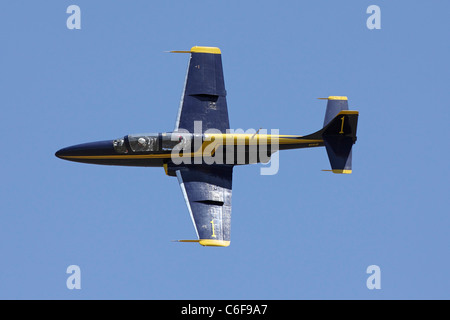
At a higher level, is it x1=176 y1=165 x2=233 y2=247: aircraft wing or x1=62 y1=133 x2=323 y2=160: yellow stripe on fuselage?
x1=62 y1=133 x2=323 y2=160: yellow stripe on fuselage

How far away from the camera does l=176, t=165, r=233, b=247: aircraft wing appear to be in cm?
3534

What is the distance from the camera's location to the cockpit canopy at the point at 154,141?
36969mm

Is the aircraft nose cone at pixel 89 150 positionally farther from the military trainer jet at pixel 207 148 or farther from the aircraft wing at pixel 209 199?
the aircraft wing at pixel 209 199

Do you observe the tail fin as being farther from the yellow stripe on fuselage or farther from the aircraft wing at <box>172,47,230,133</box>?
the aircraft wing at <box>172,47,230,133</box>

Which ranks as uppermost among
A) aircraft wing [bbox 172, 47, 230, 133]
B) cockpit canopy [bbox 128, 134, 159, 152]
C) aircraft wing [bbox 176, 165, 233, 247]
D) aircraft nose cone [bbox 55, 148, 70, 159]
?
aircraft wing [bbox 172, 47, 230, 133]

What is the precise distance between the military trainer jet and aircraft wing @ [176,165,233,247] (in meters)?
0.04

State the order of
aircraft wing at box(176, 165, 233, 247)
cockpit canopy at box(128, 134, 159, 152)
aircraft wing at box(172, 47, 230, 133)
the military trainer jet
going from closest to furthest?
aircraft wing at box(176, 165, 233, 247), the military trainer jet, cockpit canopy at box(128, 134, 159, 152), aircraft wing at box(172, 47, 230, 133)

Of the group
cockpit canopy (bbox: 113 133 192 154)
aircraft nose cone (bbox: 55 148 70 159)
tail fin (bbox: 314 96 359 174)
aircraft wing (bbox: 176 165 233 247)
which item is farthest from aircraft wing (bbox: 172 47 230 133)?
aircraft nose cone (bbox: 55 148 70 159)

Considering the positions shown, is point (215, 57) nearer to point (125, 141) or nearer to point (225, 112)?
point (225, 112)

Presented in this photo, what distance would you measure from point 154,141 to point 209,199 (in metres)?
3.19

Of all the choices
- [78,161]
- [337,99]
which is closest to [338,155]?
[337,99]

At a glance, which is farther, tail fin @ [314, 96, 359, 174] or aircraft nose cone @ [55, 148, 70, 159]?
aircraft nose cone @ [55, 148, 70, 159]

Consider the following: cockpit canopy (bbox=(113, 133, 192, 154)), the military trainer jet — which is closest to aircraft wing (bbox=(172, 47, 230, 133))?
the military trainer jet

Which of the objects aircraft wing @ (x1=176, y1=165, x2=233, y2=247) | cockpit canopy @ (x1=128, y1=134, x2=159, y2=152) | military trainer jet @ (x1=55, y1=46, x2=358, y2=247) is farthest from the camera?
cockpit canopy @ (x1=128, y1=134, x2=159, y2=152)
